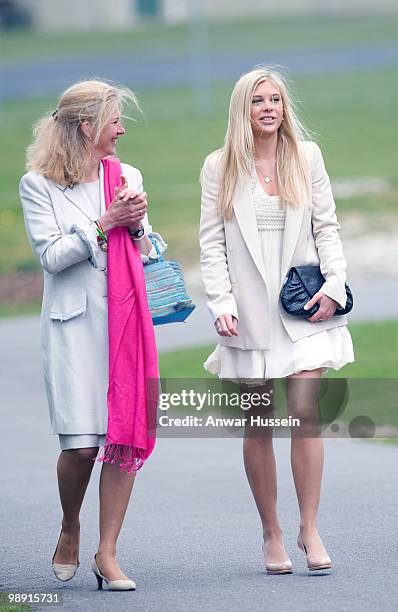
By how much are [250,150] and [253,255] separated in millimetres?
410

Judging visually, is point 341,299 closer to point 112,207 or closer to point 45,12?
point 112,207

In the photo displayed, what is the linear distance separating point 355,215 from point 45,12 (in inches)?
1450

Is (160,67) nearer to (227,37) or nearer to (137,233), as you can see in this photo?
(227,37)

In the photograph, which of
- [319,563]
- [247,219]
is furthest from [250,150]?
[319,563]

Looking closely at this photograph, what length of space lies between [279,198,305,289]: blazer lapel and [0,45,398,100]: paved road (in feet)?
103

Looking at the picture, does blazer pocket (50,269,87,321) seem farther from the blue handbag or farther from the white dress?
the white dress

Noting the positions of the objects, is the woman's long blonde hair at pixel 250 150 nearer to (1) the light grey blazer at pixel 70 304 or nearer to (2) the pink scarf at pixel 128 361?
(1) the light grey blazer at pixel 70 304

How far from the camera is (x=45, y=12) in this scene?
55156 millimetres

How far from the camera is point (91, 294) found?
5758 millimetres

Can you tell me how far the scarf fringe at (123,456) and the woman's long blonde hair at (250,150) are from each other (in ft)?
3.20

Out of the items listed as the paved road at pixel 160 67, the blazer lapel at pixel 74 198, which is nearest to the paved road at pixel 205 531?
the blazer lapel at pixel 74 198

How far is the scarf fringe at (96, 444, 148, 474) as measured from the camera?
18.6 ft

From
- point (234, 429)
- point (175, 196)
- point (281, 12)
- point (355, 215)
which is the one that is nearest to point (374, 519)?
point (234, 429)

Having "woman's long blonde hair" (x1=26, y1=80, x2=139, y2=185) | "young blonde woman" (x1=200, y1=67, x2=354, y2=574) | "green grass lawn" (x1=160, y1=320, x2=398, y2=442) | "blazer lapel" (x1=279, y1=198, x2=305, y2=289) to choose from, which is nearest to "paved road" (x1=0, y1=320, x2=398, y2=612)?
"young blonde woman" (x1=200, y1=67, x2=354, y2=574)
